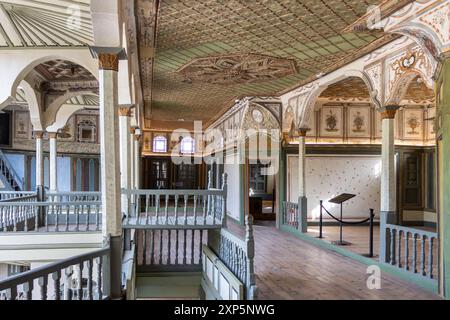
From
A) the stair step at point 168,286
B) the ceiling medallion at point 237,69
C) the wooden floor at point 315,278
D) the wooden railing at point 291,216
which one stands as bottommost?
the stair step at point 168,286

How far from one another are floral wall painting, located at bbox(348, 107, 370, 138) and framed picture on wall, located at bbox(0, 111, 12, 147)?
12153 mm

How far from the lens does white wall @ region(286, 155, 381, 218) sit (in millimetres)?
12805

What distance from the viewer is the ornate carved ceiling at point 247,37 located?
5.75 m

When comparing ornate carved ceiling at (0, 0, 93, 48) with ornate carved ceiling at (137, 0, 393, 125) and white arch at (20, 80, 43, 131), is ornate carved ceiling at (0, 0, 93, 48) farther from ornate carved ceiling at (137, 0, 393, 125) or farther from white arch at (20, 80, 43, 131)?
white arch at (20, 80, 43, 131)

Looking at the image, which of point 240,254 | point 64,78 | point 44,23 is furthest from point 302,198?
point 44,23

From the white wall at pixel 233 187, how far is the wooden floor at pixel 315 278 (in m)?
4.43

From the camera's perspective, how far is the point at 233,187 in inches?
591

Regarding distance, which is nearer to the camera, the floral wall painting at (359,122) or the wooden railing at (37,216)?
the wooden railing at (37,216)

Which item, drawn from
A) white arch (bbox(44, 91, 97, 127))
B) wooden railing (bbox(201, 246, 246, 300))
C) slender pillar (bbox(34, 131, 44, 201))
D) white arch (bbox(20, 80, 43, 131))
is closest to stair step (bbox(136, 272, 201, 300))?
wooden railing (bbox(201, 246, 246, 300))

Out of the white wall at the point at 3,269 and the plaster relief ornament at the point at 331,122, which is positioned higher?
the plaster relief ornament at the point at 331,122

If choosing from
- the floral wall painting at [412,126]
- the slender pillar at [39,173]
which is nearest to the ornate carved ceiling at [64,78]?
the slender pillar at [39,173]

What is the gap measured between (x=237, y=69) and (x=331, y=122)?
4830 mm

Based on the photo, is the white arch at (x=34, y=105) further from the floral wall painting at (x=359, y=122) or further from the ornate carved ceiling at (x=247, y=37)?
the floral wall painting at (x=359, y=122)

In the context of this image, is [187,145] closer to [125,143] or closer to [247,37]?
[125,143]
